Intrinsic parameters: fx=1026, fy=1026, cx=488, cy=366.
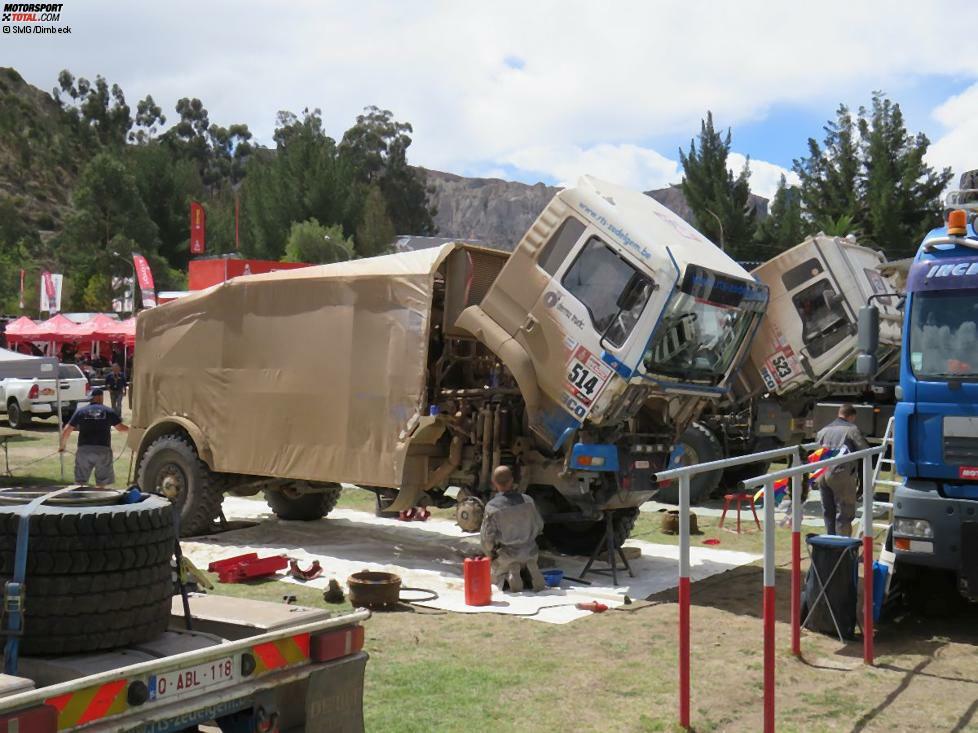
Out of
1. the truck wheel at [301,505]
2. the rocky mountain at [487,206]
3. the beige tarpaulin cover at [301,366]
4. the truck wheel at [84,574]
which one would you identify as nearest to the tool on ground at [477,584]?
the beige tarpaulin cover at [301,366]

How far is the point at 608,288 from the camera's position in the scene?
9406 mm

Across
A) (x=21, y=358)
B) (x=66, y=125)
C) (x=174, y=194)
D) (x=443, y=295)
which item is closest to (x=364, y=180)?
(x=174, y=194)

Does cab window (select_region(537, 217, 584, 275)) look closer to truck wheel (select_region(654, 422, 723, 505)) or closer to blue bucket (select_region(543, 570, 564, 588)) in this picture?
blue bucket (select_region(543, 570, 564, 588))

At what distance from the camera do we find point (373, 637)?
7.80 m

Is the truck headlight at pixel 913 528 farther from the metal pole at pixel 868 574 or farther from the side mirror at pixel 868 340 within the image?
the side mirror at pixel 868 340

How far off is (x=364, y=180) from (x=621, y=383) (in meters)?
85.1

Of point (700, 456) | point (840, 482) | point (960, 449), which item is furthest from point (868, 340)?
point (700, 456)

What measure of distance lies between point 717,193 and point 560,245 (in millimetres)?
32313

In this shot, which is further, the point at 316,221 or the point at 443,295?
the point at 316,221

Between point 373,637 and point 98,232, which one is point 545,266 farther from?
point 98,232

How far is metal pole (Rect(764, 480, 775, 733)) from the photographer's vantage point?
5.40 meters

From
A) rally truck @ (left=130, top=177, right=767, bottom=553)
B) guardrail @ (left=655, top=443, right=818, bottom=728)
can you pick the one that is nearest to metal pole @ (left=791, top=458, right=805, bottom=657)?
guardrail @ (left=655, top=443, right=818, bottom=728)

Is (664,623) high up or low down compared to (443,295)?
down

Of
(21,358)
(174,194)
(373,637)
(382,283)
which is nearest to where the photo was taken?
(373,637)
